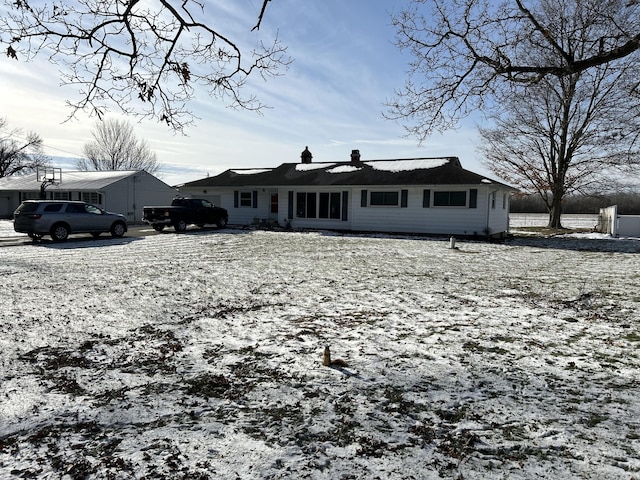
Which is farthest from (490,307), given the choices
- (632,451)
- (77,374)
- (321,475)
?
(77,374)

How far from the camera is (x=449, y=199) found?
2106 cm

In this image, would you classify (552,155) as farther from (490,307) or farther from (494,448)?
(494,448)

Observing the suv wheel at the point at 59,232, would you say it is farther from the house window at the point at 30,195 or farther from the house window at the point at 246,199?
the house window at the point at 30,195

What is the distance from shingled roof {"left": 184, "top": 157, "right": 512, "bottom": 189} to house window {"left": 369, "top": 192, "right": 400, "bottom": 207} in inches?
28.6

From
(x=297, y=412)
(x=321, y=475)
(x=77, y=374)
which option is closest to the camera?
(x=321, y=475)

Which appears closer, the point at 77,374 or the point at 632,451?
the point at 632,451

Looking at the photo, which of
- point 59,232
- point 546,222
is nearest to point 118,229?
point 59,232

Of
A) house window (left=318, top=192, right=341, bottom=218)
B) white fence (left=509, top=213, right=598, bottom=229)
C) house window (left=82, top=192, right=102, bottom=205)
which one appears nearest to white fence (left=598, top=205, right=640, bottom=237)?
white fence (left=509, top=213, right=598, bottom=229)

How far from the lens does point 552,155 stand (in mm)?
30797

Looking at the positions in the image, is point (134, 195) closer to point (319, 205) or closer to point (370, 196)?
point (319, 205)

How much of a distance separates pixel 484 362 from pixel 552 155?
103 feet

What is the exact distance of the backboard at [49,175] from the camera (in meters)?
35.5

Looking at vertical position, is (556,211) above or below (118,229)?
above

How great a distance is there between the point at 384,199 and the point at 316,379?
19.2 meters
